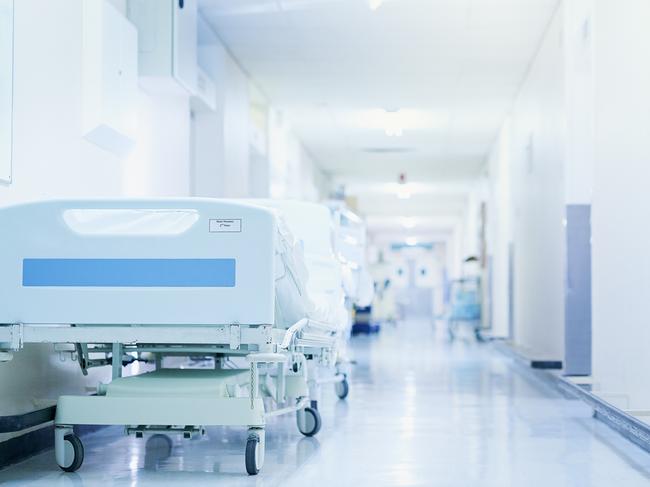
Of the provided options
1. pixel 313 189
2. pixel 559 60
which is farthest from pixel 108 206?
pixel 313 189

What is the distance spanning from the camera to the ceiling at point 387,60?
25.4 ft

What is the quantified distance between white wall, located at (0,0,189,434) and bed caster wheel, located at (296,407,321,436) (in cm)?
116

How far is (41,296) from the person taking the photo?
11.3ft

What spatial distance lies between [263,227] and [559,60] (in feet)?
16.2

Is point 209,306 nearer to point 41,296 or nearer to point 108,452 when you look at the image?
point 41,296

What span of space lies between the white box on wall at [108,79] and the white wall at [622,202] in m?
2.64

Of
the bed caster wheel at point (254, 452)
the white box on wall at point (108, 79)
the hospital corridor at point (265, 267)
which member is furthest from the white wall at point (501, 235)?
the bed caster wheel at point (254, 452)

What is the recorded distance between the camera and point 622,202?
482 cm

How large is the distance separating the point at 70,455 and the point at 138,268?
0.82 metres

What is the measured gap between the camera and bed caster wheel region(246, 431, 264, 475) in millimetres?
3531

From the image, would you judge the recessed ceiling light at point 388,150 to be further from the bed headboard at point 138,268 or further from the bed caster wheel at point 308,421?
the bed headboard at point 138,268

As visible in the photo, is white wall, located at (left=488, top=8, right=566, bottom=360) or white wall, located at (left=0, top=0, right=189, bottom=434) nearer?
white wall, located at (left=0, top=0, right=189, bottom=434)

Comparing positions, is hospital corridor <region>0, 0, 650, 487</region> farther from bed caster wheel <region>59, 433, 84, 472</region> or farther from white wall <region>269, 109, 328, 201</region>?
white wall <region>269, 109, 328, 201</region>

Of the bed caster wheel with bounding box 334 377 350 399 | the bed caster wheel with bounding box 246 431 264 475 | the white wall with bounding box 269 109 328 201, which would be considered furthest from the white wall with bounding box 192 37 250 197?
the bed caster wheel with bounding box 246 431 264 475
